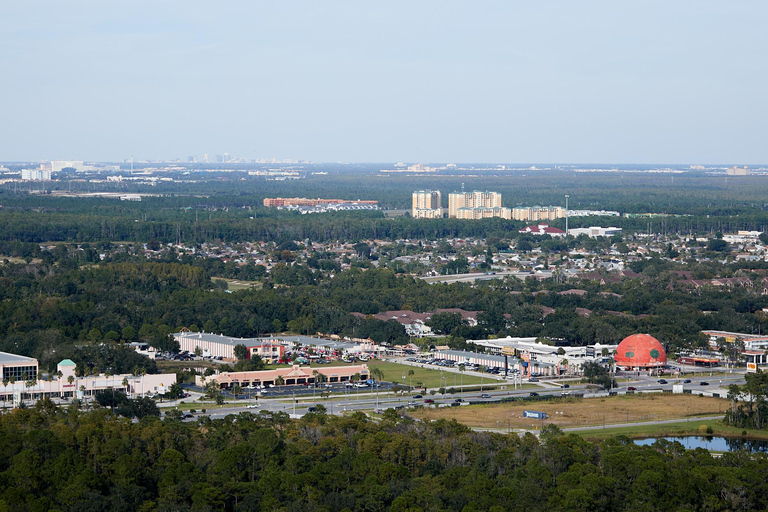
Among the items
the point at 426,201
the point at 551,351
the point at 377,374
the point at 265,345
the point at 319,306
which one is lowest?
the point at 426,201

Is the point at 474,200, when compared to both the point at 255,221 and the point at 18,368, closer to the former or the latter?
the point at 255,221

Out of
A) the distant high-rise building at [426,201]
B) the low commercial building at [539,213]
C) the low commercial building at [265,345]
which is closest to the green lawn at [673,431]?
the low commercial building at [265,345]

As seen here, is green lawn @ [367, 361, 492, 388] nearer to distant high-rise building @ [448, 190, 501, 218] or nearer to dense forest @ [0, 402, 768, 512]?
dense forest @ [0, 402, 768, 512]

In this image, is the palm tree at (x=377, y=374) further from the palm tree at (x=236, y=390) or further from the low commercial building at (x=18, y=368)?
the low commercial building at (x=18, y=368)

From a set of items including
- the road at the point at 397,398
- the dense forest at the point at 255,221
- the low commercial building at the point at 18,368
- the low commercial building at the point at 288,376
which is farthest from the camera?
the dense forest at the point at 255,221

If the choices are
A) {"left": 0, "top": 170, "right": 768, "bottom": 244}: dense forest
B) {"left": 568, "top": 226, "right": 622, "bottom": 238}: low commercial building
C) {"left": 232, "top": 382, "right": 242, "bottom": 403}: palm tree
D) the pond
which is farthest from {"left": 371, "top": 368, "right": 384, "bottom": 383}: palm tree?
{"left": 568, "top": 226, "right": 622, "bottom": 238}: low commercial building

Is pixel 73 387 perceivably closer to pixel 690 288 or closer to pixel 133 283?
pixel 133 283

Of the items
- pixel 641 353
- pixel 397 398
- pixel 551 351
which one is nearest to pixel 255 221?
pixel 551 351
